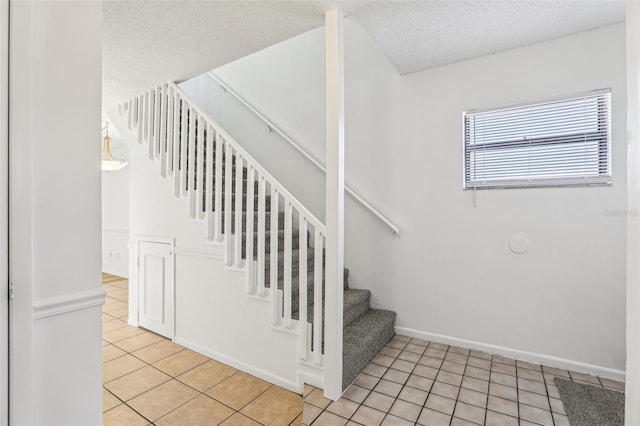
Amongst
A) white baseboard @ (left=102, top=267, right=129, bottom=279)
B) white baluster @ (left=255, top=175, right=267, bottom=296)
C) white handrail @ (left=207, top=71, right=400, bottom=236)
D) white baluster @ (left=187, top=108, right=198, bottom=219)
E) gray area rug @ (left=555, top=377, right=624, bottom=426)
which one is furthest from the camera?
white baseboard @ (left=102, top=267, right=129, bottom=279)


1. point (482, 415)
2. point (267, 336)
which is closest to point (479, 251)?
point (482, 415)

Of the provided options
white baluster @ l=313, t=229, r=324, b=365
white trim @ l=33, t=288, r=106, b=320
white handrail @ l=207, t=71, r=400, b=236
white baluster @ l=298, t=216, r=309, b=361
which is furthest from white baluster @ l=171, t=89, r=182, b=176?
white trim @ l=33, t=288, r=106, b=320

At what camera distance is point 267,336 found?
2.27 m

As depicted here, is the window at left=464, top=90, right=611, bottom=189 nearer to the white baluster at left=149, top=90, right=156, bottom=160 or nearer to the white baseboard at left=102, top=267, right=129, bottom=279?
the white baluster at left=149, top=90, right=156, bottom=160

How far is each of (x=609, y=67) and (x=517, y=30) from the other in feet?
2.17

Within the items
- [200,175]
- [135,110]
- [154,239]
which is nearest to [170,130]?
[200,175]

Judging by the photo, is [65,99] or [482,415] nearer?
[65,99]

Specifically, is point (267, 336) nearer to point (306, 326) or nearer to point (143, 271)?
point (306, 326)

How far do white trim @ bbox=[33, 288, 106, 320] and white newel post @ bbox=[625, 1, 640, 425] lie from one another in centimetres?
142

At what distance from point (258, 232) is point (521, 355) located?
219 centimetres

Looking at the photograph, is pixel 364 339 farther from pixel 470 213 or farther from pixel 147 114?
pixel 147 114

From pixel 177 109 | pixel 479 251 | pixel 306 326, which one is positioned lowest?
pixel 306 326

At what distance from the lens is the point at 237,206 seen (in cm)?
244

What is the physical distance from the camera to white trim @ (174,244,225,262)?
2540mm
